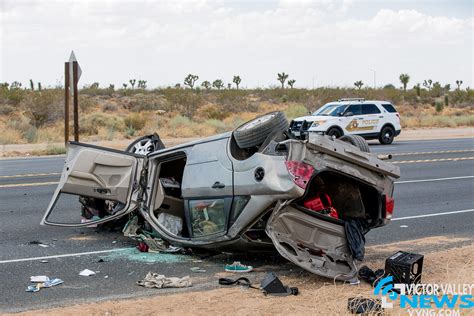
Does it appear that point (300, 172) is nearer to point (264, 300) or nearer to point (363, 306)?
point (264, 300)

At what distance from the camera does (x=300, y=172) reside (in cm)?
757

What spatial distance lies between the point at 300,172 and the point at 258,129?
910 millimetres

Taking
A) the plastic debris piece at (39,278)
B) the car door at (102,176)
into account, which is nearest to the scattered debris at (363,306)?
the plastic debris piece at (39,278)

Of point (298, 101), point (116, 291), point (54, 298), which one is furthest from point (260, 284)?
point (298, 101)

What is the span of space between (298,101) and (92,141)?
36.0 meters

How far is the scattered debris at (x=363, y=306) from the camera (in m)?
6.13

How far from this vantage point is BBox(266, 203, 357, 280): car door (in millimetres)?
7668

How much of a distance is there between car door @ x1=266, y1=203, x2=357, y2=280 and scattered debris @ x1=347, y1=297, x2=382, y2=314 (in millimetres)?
1260

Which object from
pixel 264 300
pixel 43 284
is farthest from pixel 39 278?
pixel 264 300

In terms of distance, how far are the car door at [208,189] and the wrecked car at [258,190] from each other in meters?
0.01

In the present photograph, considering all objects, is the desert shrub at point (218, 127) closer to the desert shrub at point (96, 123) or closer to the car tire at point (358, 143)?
the desert shrub at point (96, 123)

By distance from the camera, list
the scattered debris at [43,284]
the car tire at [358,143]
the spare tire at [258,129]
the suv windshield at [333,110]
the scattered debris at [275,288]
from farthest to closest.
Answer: the suv windshield at [333,110]
the car tire at [358,143]
the spare tire at [258,129]
the scattered debris at [43,284]
the scattered debris at [275,288]

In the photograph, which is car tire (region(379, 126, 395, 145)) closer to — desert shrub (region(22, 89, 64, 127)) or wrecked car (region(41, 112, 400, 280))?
desert shrub (region(22, 89, 64, 127))

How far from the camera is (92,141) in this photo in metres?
31.6
